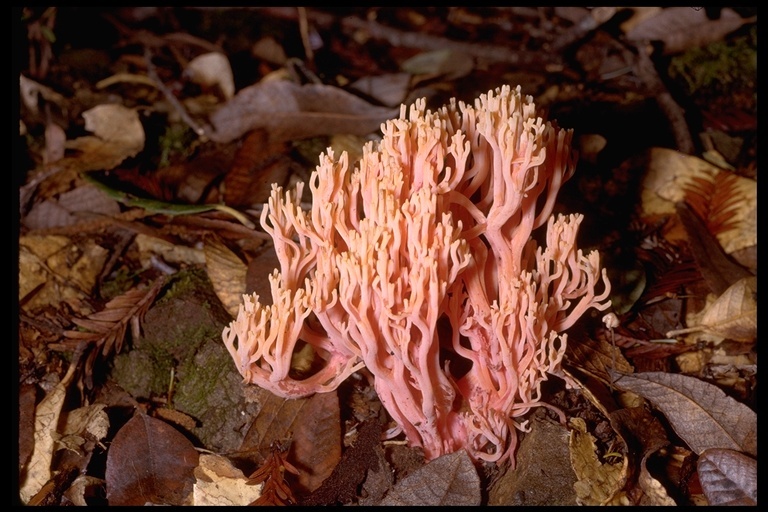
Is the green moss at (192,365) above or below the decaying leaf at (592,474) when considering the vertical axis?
below

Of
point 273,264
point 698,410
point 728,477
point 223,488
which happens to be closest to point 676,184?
point 698,410

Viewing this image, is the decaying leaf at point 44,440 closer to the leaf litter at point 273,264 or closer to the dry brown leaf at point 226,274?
the leaf litter at point 273,264

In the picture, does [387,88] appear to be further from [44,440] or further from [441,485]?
[44,440]

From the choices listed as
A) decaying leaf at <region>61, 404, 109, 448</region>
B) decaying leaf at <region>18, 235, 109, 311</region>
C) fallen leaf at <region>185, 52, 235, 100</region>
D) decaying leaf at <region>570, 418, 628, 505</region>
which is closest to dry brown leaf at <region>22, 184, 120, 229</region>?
decaying leaf at <region>18, 235, 109, 311</region>

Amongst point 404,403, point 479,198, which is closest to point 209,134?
point 479,198

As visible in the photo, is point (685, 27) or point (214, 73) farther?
point (214, 73)

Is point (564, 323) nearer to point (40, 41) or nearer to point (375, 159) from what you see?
point (375, 159)

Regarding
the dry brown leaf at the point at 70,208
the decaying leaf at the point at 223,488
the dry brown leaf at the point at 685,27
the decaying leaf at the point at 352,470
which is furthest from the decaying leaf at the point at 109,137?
the dry brown leaf at the point at 685,27
